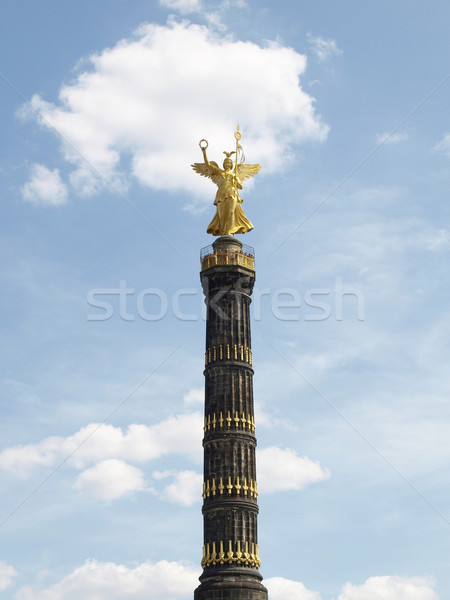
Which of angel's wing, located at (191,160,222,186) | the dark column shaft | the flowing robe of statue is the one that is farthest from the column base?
angel's wing, located at (191,160,222,186)

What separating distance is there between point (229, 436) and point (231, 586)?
426 inches

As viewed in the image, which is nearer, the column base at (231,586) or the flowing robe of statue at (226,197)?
the column base at (231,586)

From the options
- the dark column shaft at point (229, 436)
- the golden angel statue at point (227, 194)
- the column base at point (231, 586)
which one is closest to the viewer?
the column base at point (231, 586)

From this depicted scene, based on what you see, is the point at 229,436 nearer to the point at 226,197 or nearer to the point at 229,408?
the point at 229,408

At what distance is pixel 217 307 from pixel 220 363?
502 cm

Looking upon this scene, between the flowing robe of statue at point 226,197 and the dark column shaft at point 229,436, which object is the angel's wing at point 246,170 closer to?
the flowing robe of statue at point 226,197

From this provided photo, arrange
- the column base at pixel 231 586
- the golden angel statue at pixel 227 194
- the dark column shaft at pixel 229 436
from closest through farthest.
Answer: the column base at pixel 231 586 < the dark column shaft at pixel 229 436 < the golden angel statue at pixel 227 194

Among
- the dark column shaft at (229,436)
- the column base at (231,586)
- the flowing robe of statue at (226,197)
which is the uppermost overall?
the flowing robe of statue at (226,197)

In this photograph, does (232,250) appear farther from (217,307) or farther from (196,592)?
(196,592)

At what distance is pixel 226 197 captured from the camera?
239 ft

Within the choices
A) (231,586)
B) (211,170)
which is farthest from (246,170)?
(231,586)

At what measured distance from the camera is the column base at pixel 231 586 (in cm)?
5941

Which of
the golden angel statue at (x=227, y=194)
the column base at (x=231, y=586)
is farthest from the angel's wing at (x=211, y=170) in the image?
the column base at (x=231, y=586)

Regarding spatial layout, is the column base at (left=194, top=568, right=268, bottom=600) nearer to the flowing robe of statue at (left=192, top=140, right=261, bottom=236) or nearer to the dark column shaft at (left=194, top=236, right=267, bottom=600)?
the dark column shaft at (left=194, top=236, right=267, bottom=600)
